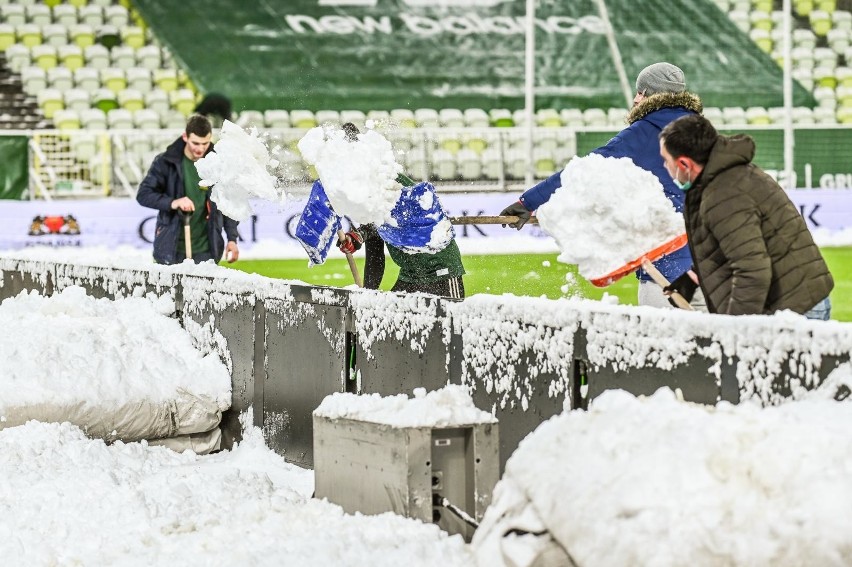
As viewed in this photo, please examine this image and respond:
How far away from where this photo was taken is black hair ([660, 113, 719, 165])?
4.07 metres

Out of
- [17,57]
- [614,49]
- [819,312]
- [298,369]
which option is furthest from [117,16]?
[819,312]

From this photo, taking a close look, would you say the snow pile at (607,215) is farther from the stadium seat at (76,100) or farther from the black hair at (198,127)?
the stadium seat at (76,100)

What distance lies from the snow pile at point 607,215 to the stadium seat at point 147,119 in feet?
56.8

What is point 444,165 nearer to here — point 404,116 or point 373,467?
point 404,116

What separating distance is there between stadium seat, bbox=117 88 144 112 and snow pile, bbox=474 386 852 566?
1949 cm

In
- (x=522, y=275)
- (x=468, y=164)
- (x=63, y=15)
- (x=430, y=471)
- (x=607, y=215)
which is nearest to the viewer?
(x=430, y=471)

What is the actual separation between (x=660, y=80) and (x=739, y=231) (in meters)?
1.58

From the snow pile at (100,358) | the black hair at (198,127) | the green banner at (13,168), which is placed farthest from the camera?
the green banner at (13,168)

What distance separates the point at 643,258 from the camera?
184 inches

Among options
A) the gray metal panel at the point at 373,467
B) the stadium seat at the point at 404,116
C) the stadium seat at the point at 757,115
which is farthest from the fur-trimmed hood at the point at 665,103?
the stadium seat at the point at 757,115

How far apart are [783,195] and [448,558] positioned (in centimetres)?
153

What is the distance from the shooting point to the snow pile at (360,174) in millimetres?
5656

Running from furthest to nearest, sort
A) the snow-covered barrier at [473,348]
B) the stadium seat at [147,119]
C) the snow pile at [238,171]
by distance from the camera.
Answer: the stadium seat at [147,119], the snow pile at [238,171], the snow-covered barrier at [473,348]

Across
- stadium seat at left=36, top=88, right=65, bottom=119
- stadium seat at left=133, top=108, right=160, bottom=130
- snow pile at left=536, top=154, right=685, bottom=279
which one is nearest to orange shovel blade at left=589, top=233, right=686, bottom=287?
snow pile at left=536, top=154, right=685, bottom=279
